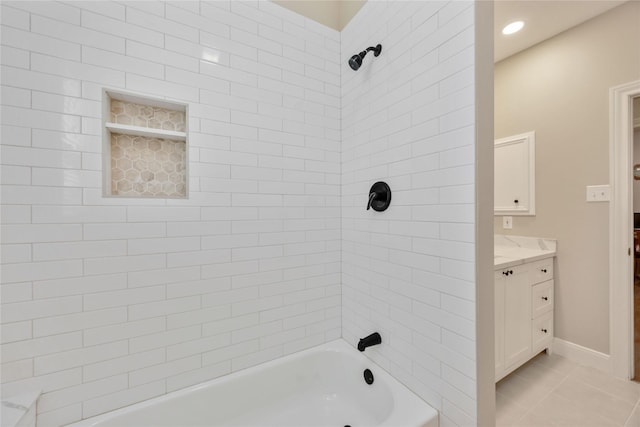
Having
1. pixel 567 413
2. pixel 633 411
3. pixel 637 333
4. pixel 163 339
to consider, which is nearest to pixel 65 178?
pixel 163 339

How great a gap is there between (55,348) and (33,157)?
811 mm

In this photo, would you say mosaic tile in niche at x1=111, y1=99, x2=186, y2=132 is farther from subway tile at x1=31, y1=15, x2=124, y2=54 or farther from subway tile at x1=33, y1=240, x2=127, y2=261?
subway tile at x1=33, y1=240, x2=127, y2=261

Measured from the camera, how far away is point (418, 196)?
122cm

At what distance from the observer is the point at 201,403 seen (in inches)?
52.4

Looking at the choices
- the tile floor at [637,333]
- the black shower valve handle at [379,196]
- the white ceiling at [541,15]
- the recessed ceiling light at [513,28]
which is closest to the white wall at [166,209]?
the black shower valve handle at [379,196]

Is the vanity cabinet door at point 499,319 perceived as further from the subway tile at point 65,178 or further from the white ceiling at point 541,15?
the subway tile at point 65,178

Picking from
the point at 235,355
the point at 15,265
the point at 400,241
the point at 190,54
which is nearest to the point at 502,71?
the point at 400,241

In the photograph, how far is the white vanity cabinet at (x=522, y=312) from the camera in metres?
1.78

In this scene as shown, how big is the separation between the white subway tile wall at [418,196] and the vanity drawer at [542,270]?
4.87 feet

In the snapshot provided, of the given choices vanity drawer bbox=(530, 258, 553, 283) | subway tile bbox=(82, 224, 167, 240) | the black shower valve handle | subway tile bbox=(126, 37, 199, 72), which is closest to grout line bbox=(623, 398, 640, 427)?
vanity drawer bbox=(530, 258, 553, 283)

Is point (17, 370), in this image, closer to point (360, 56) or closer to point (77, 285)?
point (77, 285)

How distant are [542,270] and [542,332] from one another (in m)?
0.52

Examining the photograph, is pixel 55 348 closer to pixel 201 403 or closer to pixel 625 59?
pixel 201 403

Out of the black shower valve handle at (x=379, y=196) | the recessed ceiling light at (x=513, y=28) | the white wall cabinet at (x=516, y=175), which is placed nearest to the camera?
the black shower valve handle at (x=379, y=196)
